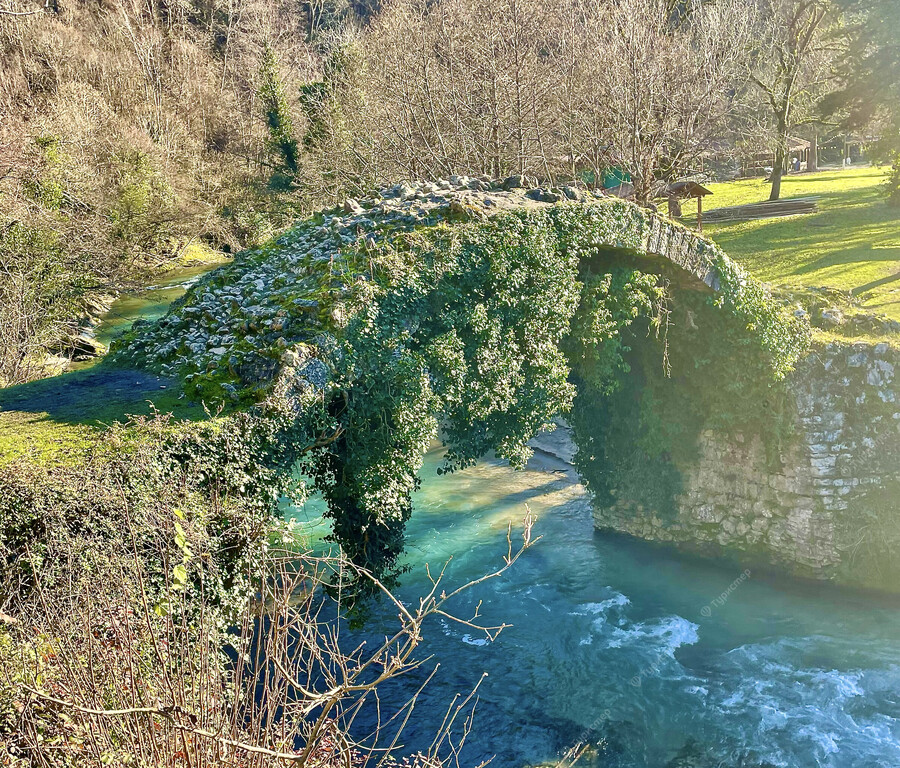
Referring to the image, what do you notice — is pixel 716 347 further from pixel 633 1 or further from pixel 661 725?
pixel 633 1

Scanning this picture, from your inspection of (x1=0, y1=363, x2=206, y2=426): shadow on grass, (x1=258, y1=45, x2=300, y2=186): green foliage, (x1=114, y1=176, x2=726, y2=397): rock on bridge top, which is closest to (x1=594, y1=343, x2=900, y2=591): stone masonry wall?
(x1=114, y1=176, x2=726, y2=397): rock on bridge top

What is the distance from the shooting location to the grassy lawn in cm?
1693

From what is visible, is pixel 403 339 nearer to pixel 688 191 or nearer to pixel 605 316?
pixel 605 316

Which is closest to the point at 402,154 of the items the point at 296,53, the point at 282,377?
the point at 282,377

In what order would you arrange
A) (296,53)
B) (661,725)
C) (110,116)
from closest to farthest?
(661,725) < (110,116) < (296,53)

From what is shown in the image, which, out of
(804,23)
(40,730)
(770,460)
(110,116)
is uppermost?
(804,23)

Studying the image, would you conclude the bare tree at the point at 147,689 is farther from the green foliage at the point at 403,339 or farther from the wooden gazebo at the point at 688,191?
the wooden gazebo at the point at 688,191

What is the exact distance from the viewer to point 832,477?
39.3 ft

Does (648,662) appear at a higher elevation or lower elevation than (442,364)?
lower

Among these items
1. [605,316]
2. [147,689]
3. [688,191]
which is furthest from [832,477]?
[688,191]

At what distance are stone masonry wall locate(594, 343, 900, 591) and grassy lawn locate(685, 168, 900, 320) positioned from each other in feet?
7.32

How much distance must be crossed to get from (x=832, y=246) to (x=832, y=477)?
34.7 ft

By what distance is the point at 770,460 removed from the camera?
40.5 ft

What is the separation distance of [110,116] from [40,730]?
2193 centimetres
